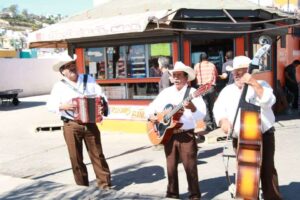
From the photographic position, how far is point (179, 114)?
4.69 m

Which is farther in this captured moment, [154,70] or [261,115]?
[154,70]

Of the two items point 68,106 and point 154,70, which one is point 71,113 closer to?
point 68,106

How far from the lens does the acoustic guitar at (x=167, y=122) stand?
451 cm

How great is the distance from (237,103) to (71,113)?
7.25 ft

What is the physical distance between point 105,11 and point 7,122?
5.68 m

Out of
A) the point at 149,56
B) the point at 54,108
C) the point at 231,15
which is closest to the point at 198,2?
the point at 231,15

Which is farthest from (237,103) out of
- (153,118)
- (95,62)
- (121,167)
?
(95,62)

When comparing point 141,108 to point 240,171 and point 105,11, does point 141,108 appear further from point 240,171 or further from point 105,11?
point 240,171

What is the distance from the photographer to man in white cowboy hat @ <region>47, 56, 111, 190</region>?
17.9 ft

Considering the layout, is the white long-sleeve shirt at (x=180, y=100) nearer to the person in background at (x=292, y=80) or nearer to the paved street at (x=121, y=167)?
the paved street at (x=121, y=167)

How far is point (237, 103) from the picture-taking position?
4270 mm

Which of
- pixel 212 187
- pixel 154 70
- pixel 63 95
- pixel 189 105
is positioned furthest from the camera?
pixel 154 70

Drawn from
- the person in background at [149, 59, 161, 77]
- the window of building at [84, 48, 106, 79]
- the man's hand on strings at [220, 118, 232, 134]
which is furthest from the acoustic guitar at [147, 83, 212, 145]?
the window of building at [84, 48, 106, 79]

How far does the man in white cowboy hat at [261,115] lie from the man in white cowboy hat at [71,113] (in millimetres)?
1841
